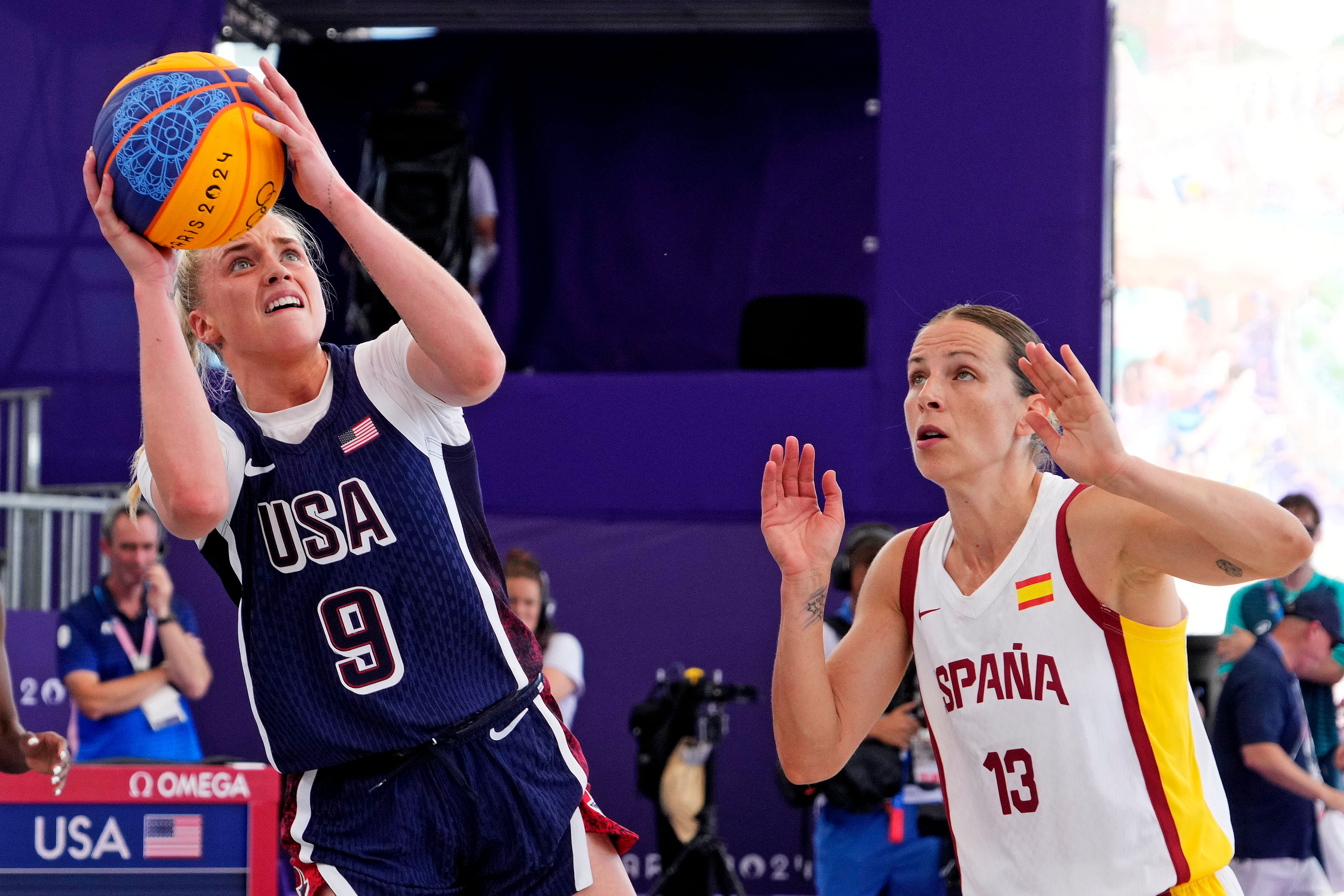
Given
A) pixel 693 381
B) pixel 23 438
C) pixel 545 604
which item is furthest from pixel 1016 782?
pixel 23 438

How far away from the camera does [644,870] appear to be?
22.8 feet

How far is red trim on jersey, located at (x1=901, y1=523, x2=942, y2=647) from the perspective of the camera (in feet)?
8.48

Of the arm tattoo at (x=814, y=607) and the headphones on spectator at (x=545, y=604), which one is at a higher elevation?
the arm tattoo at (x=814, y=607)

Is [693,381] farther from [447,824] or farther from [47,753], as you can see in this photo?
[447,824]

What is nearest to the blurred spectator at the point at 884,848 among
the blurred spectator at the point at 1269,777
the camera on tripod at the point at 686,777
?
the camera on tripod at the point at 686,777

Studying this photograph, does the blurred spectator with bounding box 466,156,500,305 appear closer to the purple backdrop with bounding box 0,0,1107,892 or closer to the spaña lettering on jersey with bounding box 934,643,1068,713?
the purple backdrop with bounding box 0,0,1107,892

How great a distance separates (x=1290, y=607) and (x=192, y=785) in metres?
4.07

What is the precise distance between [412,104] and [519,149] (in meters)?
1.55

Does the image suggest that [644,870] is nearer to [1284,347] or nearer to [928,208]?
[928,208]

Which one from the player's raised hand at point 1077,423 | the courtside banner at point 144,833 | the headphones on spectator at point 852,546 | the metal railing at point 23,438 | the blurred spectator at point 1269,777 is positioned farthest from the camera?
the metal railing at point 23,438

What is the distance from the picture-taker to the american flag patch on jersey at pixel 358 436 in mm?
2342

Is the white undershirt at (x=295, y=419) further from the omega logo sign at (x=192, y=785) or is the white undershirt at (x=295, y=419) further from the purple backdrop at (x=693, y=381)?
the purple backdrop at (x=693, y=381)

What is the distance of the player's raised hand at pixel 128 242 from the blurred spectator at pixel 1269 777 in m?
4.02

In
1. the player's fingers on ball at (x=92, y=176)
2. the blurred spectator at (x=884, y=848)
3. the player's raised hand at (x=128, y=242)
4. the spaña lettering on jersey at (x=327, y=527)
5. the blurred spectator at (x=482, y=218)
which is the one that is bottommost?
the blurred spectator at (x=884, y=848)
